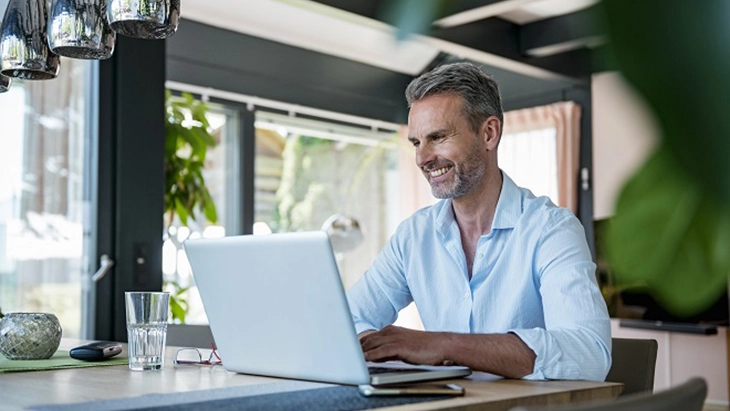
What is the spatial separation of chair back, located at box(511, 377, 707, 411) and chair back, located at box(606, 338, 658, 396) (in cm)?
90

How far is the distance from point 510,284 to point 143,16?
2.98 ft

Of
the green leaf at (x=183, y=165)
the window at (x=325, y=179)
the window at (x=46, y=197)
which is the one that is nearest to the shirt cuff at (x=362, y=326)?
the window at (x=46, y=197)

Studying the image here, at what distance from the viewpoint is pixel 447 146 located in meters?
2.09

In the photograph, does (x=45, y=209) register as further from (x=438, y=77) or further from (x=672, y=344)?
(x=672, y=344)

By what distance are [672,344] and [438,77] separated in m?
4.50

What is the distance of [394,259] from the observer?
207 cm

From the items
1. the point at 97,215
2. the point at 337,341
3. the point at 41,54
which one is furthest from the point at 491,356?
the point at 97,215

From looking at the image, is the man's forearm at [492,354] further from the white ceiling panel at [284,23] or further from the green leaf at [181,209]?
the white ceiling panel at [284,23]

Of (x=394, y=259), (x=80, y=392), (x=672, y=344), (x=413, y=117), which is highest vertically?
(x=413, y=117)

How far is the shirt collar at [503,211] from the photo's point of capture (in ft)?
6.20

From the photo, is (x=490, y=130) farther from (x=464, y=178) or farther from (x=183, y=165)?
(x=183, y=165)

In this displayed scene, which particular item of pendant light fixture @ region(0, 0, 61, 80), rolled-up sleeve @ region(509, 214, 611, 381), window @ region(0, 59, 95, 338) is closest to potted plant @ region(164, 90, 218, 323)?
window @ region(0, 59, 95, 338)

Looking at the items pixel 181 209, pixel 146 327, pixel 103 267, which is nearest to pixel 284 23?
pixel 181 209

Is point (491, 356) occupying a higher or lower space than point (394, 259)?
lower
